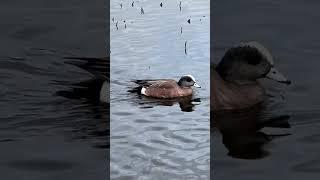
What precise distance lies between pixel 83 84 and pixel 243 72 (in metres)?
2.20

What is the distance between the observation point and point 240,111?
15.8 metres

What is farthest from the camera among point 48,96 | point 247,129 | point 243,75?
point 243,75

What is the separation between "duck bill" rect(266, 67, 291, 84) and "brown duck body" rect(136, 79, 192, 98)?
3.61 ft

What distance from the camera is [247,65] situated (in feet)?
54.3

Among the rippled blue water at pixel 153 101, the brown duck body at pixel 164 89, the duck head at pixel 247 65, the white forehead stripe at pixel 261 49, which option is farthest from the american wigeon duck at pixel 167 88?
the white forehead stripe at pixel 261 49

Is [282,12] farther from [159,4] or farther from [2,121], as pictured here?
[2,121]

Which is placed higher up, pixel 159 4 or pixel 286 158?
pixel 159 4

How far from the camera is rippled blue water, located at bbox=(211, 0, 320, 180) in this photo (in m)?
13.3

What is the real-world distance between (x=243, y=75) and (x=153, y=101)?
155 cm

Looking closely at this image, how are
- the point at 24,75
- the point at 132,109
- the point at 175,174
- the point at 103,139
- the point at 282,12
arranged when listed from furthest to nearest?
1. the point at 282,12
2. the point at 24,75
3. the point at 132,109
4. the point at 103,139
5. the point at 175,174

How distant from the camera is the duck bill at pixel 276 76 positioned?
16.0 metres

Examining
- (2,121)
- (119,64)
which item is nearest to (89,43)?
(119,64)

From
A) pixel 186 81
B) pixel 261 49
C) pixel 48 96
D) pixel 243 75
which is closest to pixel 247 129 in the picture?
pixel 186 81

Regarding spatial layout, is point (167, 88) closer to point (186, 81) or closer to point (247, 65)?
point (186, 81)
